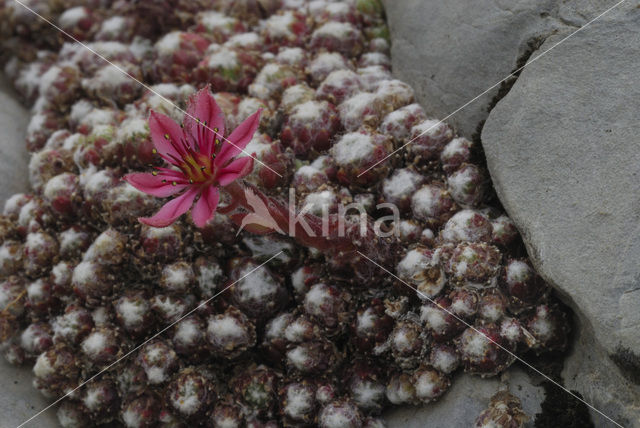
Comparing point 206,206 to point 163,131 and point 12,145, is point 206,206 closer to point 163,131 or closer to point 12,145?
point 163,131

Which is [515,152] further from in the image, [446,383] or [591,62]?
[446,383]

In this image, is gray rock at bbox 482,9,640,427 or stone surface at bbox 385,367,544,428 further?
stone surface at bbox 385,367,544,428

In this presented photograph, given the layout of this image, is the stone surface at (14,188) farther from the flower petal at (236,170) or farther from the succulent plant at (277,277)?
the flower petal at (236,170)

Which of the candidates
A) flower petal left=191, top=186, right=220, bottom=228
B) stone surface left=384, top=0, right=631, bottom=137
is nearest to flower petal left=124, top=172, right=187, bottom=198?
flower petal left=191, top=186, right=220, bottom=228

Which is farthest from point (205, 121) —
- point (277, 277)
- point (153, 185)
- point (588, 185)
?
point (588, 185)

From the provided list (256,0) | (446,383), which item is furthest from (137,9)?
(446,383)

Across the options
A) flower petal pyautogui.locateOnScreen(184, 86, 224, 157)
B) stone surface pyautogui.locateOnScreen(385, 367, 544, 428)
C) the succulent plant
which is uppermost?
flower petal pyautogui.locateOnScreen(184, 86, 224, 157)

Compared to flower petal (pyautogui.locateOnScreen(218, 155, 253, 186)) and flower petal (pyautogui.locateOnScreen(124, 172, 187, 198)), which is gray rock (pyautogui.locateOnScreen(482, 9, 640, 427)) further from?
flower petal (pyautogui.locateOnScreen(124, 172, 187, 198))

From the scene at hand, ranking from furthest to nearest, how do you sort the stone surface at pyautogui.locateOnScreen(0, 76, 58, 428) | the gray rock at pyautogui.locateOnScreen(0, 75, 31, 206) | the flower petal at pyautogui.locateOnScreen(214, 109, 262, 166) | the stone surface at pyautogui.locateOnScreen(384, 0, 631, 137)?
the gray rock at pyautogui.locateOnScreen(0, 75, 31, 206) < the stone surface at pyautogui.locateOnScreen(0, 76, 58, 428) < the stone surface at pyautogui.locateOnScreen(384, 0, 631, 137) < the flower petal at pyautogui.locateOnScreen(214, 109, 262, 166)
